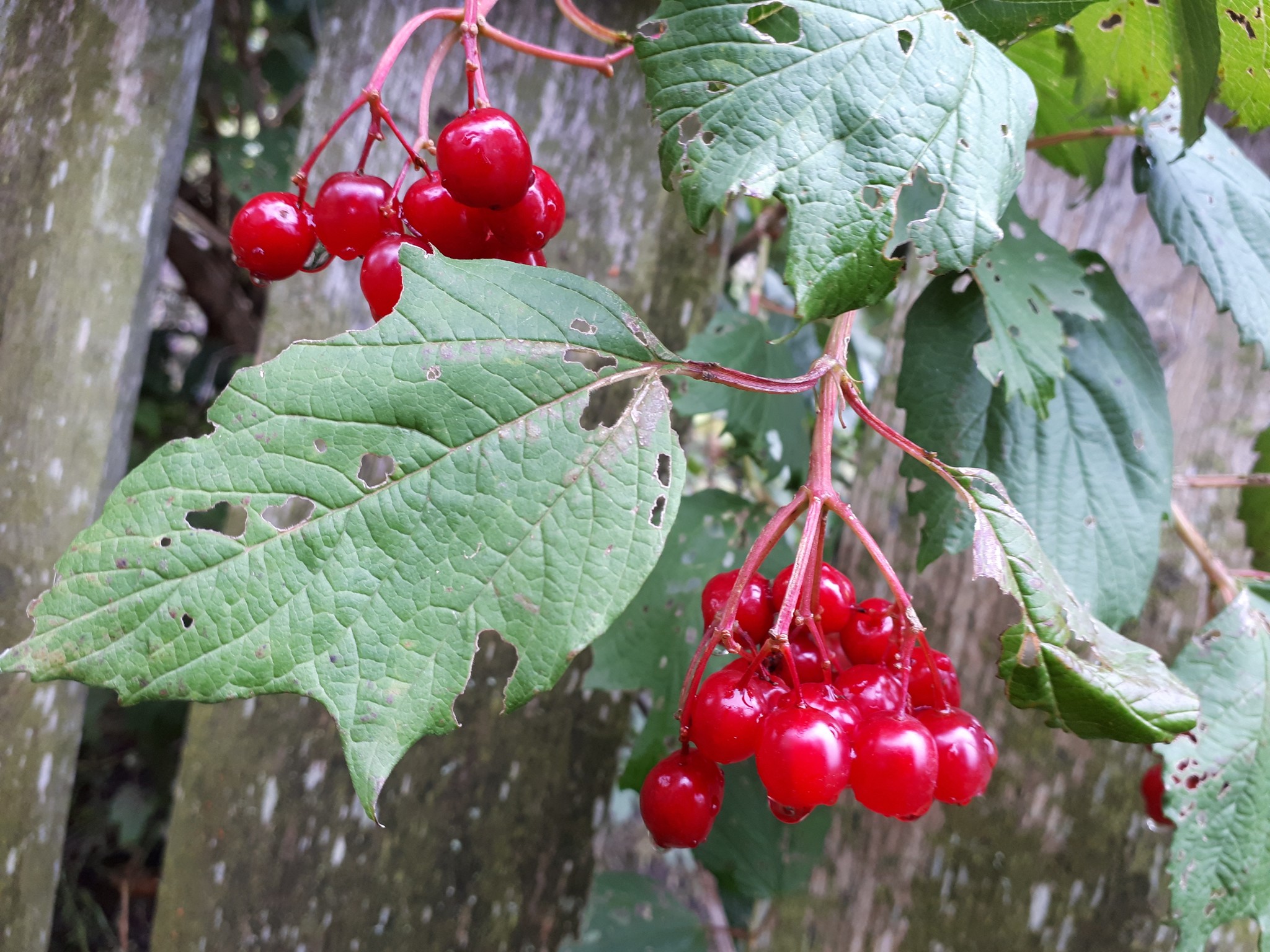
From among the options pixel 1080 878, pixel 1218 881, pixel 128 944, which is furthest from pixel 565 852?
pixel 128 944

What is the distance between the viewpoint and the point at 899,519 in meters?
1.09

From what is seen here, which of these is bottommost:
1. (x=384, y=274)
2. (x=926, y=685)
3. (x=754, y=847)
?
(x=754, y=847)

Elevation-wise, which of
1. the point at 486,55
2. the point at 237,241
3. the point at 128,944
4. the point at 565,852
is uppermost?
the point at 486,55

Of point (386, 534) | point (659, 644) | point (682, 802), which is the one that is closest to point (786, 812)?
point (682, 802)

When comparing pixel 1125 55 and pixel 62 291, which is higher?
pixel 1125 55

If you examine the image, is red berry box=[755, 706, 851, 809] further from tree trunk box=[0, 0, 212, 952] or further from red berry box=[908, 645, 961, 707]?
tree trunk box=[0, 0, 212, 952]

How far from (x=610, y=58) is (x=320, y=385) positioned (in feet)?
1.24

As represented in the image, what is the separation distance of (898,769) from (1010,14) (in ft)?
1.83

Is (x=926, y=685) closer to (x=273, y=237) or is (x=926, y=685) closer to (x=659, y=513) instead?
(x=659, y=513)

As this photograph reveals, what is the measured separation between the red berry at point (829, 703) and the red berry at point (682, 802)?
9 centimetres

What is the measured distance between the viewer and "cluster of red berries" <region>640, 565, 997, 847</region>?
1.59ft

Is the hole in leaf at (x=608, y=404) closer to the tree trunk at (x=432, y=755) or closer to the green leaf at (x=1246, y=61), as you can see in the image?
the tree trunk at (x=432, y=755)

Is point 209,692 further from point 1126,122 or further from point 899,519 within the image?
point 1126,122

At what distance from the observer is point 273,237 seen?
1.94 feet
